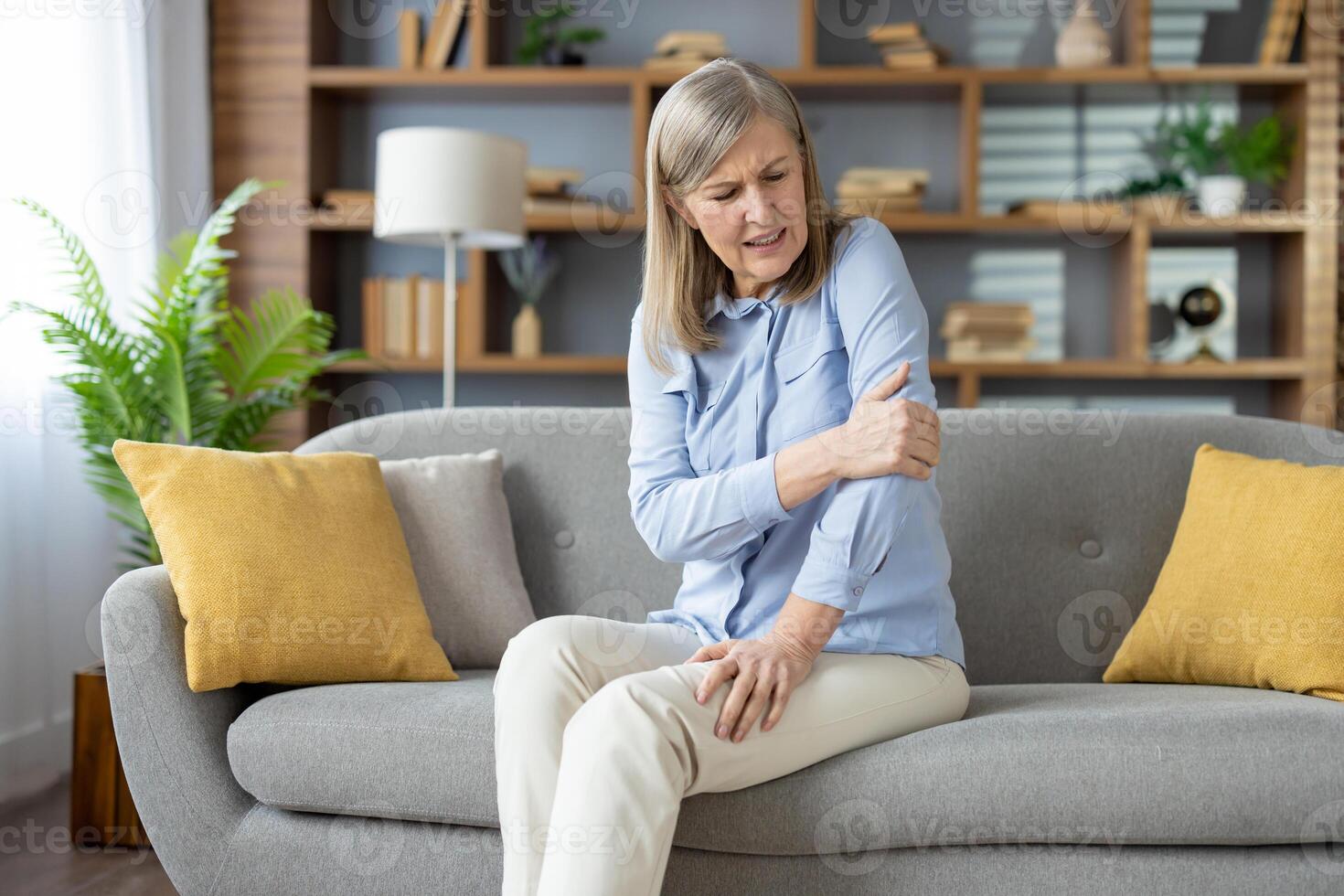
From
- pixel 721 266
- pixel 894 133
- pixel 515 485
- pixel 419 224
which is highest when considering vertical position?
pixel 894 133

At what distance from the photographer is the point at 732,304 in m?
1.73

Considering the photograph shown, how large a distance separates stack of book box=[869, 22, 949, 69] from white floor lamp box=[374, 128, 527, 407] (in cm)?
127

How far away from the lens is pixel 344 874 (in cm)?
166

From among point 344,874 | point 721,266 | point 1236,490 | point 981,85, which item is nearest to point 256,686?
point 344,874

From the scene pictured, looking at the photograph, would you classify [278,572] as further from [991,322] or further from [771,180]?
[991,322]

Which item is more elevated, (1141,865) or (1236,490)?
(1236,490)

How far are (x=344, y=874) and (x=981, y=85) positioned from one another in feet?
10.3

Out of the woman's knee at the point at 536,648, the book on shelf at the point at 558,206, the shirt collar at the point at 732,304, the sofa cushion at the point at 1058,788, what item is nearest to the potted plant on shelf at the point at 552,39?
the book on shelf at the point at 558,206

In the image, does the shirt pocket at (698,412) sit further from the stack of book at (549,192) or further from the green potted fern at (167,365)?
the stack of book at (549,192)

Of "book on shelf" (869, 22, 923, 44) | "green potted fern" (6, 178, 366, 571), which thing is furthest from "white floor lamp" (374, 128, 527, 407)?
"book on shelf" (869, 22, 923, 44)

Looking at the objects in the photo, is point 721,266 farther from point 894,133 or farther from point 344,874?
point 894,133

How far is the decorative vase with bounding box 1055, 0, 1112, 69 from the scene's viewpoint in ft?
12.6

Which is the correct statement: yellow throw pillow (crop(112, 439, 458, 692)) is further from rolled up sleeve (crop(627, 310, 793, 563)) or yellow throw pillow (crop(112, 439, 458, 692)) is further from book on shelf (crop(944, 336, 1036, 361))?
book on shelf (crop(944, 336, 1036, 361))

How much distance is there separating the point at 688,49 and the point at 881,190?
0.75 meters
